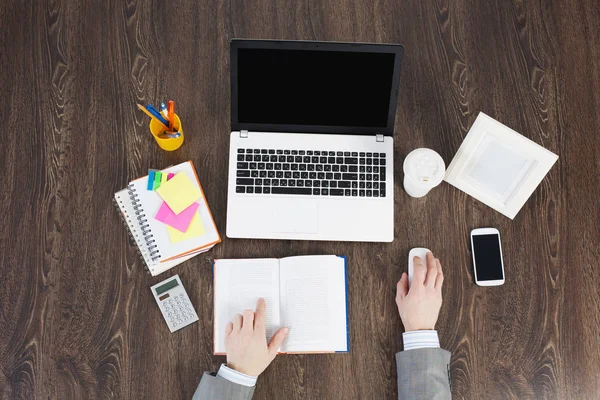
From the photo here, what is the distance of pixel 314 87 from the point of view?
1182mm

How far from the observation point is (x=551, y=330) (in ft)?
4.02

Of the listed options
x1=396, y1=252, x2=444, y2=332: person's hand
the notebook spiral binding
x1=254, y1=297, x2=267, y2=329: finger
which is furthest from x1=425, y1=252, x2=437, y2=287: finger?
the notebook spiral binding

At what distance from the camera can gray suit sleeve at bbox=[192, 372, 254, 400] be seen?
3.77ft

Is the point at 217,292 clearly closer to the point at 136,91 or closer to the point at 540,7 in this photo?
the point at 136,91

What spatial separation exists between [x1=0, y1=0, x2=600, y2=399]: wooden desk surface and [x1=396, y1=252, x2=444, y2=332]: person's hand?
0.11 ft

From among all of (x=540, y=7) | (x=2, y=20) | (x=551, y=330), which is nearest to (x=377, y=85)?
(x=540, y=7)

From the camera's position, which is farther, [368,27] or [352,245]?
[368,27]

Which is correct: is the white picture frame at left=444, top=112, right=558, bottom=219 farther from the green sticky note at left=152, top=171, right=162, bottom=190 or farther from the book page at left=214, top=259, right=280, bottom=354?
the green sticky note at left=152, top=171, right=162, bottom=190

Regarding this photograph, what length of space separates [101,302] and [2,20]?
77 centimetres

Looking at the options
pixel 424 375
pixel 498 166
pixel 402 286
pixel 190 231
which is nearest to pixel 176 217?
pixel 190 231

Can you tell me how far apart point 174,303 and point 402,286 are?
0.52 m

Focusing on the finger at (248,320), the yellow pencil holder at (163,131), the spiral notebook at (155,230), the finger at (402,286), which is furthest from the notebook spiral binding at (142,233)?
the finger at (402,286)

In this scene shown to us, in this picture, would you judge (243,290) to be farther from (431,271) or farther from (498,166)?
(498,166)

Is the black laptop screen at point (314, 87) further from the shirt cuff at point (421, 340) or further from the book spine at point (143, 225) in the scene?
the shirt cuff at point (421, 340)
